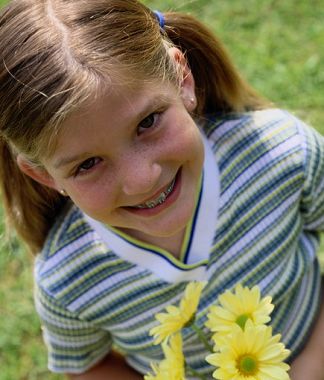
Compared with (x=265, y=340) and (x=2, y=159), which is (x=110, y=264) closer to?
(x=2, y=159)

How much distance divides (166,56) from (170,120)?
128mm

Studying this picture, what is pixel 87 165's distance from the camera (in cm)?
109

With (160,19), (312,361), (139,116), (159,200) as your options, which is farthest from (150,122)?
(312,361)

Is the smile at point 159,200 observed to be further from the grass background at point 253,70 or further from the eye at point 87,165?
the grass background at point 253,70

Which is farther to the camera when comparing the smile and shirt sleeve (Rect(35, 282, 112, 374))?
shirt sleeve (Rect(35, 282, 112, 374))

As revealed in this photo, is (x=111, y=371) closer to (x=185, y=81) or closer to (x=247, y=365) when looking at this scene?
(x=185, y=81)

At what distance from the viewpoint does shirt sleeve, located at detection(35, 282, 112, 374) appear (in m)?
1.40

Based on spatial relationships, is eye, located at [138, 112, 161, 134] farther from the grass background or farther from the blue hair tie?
the grass background

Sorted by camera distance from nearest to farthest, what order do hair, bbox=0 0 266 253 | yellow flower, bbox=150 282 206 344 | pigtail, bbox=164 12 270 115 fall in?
yellow flower, bbox=150 282 206 344, hair, bbox=0 0 266 253, pigtail, bbox=164 12 270 115

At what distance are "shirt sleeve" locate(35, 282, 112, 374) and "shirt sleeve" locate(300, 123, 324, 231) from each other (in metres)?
0.52

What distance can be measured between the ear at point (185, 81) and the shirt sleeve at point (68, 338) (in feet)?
1.63

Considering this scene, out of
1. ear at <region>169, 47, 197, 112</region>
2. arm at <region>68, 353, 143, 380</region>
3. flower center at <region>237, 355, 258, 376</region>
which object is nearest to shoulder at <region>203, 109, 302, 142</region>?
ear at <region>169, 47, 197, 112</region>

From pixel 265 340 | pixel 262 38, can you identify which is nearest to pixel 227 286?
pixel 265 340

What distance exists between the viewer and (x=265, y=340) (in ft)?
2.60
